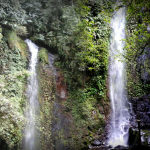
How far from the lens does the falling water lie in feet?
29.7

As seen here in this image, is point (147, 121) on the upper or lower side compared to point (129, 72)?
lower

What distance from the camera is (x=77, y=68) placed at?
1008 centimetres

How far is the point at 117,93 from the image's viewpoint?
1092cm

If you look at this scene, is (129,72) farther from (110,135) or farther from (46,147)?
(46,147)

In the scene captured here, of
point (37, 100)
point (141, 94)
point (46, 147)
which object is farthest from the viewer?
point (141, 94)

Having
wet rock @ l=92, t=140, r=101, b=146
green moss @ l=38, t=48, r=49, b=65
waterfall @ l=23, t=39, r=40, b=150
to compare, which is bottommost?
wet rock @ l=92, t=140, r=101, b=146

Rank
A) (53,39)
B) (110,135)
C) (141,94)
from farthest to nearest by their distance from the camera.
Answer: (141,94) → (53,39) → (110,135)

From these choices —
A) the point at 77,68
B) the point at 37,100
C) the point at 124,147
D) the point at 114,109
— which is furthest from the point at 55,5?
the point at 124,147

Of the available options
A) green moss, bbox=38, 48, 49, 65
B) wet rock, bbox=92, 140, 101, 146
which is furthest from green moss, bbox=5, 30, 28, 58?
wet rock, bbox=92, 140, 101, 146

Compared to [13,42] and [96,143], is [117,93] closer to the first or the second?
[96,143]

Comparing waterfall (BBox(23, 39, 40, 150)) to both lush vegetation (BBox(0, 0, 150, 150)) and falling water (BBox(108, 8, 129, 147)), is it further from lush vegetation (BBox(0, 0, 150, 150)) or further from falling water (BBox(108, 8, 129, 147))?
falling water (BBox(108, 8, 129, 147))

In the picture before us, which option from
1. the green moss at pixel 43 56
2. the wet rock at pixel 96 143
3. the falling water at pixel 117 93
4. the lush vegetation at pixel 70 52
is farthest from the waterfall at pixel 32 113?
the falling water at pixel 117 93

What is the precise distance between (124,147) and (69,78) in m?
5.21

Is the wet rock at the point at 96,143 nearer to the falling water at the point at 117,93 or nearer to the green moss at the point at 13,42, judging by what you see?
the falling water at the point at 117,93
